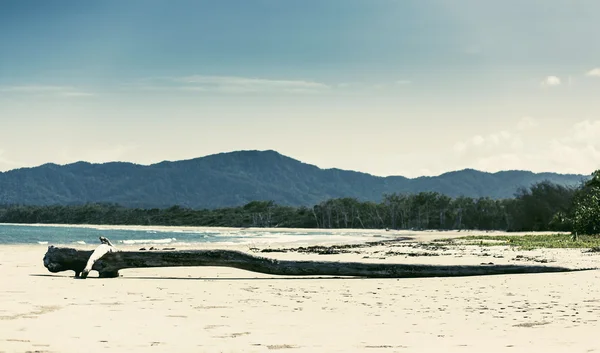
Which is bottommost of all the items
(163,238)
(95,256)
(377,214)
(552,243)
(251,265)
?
(163,238)

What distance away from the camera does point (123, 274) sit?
18.5 m

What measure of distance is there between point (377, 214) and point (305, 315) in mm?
137176

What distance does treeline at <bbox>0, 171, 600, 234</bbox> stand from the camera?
79875 millimetres

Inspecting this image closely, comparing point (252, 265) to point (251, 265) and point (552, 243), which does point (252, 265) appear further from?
point (552, 243)

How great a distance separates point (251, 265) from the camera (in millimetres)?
16891

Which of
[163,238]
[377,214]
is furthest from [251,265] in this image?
[377,214]

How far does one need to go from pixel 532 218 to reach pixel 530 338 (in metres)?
76.9

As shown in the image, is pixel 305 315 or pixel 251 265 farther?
pixel 251 265

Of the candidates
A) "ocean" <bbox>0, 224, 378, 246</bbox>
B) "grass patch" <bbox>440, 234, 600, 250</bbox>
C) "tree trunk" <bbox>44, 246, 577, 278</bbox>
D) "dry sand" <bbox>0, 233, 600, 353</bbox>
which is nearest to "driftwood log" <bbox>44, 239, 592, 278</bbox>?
"tree trunk" <bbox>44, 246, 577, 278</bbox>

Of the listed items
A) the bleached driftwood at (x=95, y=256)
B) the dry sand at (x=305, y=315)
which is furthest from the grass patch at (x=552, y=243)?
the bleached driftwood at (x=95, y=256)

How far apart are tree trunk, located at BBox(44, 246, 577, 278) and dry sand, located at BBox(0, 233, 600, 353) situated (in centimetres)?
69

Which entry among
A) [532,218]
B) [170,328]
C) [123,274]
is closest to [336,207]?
[532,218]

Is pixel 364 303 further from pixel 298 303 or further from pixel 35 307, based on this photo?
pixel 35 307

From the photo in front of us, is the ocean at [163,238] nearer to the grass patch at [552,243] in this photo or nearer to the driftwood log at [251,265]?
the grass patch at [552,243]
